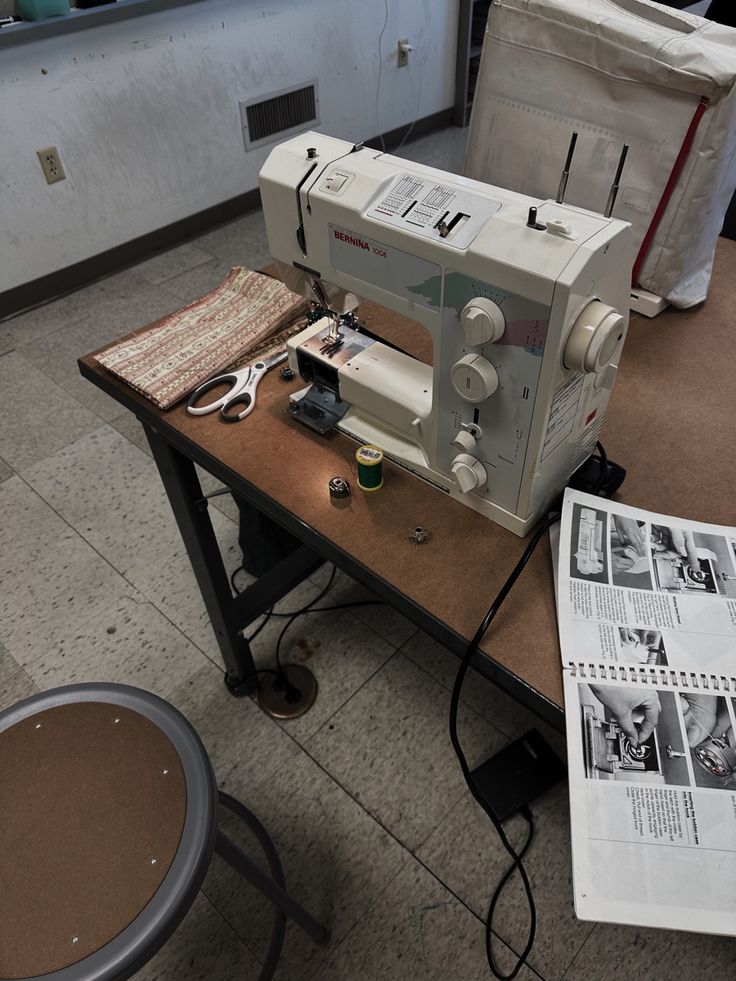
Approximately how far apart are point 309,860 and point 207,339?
1057 millimetres

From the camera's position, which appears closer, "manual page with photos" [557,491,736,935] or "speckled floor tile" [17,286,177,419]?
"manual page with photos" [557,491,736,935]

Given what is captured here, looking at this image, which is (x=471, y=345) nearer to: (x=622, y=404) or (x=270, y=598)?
(x=622, y=404)

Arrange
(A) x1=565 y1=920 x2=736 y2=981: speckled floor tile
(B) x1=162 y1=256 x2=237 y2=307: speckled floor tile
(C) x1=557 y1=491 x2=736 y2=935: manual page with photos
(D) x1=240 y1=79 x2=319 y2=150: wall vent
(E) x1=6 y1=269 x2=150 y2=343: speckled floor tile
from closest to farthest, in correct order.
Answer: (C) x1=557 y1=491 x2=736 y2=935: manual page with photos
(A) x1=565 y1=920 x2=736 y2=981: speckled floor tile
(E) x1=6 y1=269 x2=150 y2=343: speckled floor tile
(B) x1=162 y1=256 x2=237 y2=307: speckled floor tile
(D) x1=240 y1=79 x2=319 y2=150: wall vent

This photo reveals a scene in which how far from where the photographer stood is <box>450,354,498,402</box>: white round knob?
811 mm

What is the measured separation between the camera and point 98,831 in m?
0.81

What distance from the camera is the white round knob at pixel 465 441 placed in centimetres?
88

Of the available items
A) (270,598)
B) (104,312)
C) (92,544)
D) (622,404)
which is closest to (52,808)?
(270,598)

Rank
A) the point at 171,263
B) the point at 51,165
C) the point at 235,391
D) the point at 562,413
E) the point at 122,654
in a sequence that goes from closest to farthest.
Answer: the point at 562,413, the point at 235,391, the point at 122,654, the point at 51,165, the point at 171,263

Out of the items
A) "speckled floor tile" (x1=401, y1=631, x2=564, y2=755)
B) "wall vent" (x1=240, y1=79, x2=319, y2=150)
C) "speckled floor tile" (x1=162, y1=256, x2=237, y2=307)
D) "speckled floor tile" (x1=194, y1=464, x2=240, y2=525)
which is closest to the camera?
"speckled floor tile" (x1=401, y1=631, x2=564, y2=755)

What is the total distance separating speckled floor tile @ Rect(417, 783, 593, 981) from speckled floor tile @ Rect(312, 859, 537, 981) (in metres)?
0.03

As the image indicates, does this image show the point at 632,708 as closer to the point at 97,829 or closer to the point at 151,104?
the point at 97,829

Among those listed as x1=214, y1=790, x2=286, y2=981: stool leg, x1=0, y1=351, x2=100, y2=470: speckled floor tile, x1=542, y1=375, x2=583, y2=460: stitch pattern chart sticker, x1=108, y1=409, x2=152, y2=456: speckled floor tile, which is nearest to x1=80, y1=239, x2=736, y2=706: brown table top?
x1=542, y1=375, x2=583, y2=460: stitch pattern chart sticker

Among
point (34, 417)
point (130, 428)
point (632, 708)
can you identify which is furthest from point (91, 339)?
point (632, 708)

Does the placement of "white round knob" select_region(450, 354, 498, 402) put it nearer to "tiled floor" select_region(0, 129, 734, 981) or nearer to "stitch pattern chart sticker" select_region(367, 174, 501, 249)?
"stitch pattern chart sticker" select_region(367, 174, 501, 249)
